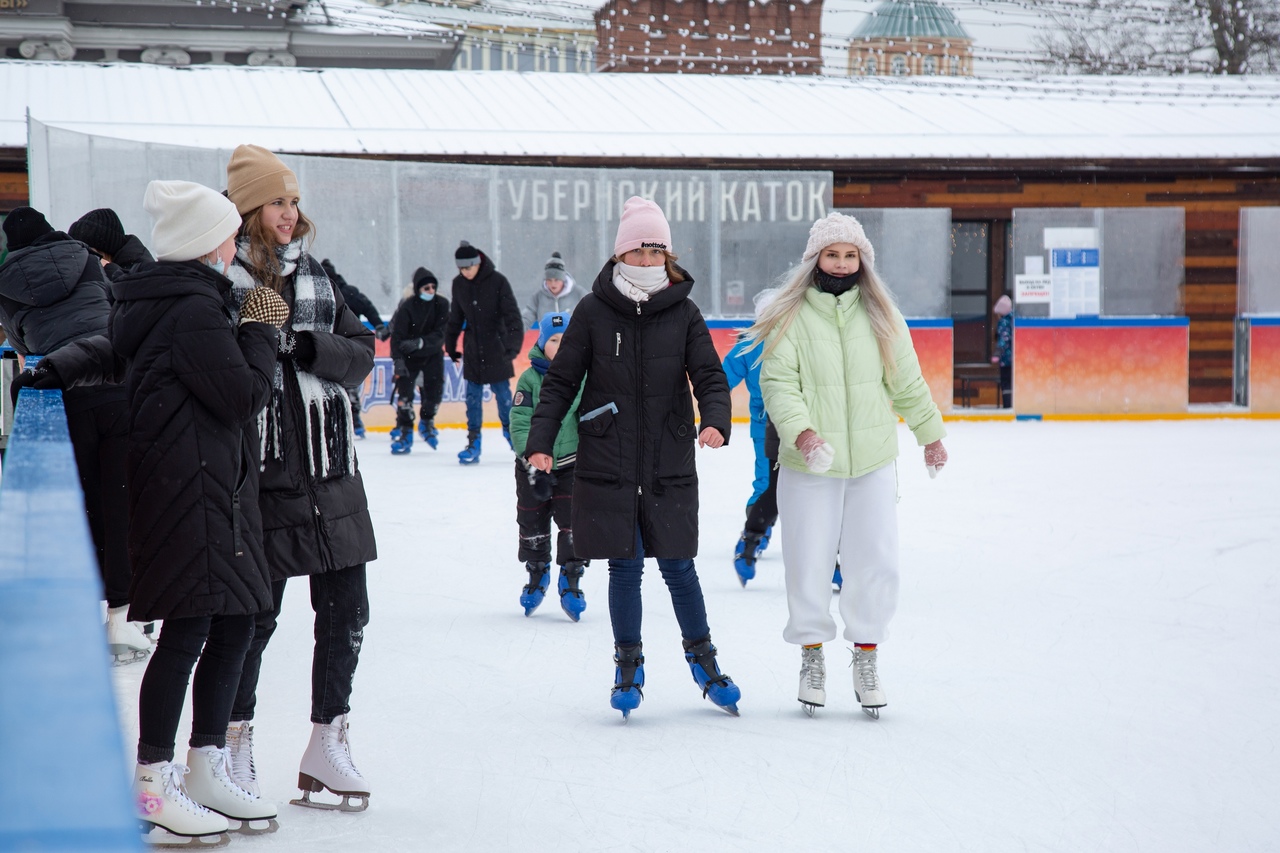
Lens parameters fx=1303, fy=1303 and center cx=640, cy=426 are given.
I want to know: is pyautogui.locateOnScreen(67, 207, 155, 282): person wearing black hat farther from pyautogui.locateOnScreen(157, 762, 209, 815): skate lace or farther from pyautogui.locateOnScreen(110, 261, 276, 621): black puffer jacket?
pyautogui.locateOnScreen(157, 762, 209, 815): skate lace

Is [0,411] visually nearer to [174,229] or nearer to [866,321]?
[174,229]

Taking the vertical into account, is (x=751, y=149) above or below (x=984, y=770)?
above

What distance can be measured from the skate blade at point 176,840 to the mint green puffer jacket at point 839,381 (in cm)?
183

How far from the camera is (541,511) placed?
196 inches

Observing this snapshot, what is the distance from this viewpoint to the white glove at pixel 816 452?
11.5 feet

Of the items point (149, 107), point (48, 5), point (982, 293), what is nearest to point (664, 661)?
point (149, 107)

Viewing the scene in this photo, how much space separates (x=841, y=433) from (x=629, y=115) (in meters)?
12.7

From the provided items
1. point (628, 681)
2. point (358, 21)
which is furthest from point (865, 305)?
point (358, 21)

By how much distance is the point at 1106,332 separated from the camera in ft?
44.6

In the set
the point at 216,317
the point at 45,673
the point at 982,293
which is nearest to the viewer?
the point at 45,673

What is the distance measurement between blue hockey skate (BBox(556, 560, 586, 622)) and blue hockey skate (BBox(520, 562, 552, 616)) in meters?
0.08

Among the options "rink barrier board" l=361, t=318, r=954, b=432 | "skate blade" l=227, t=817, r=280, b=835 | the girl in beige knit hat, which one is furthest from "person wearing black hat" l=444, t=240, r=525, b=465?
"skate blade" l=227, t=817, r=280, b=835

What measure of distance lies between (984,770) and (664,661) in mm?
1375

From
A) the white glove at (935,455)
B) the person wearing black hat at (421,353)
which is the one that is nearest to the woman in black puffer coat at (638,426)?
the white glove at (935,455)
